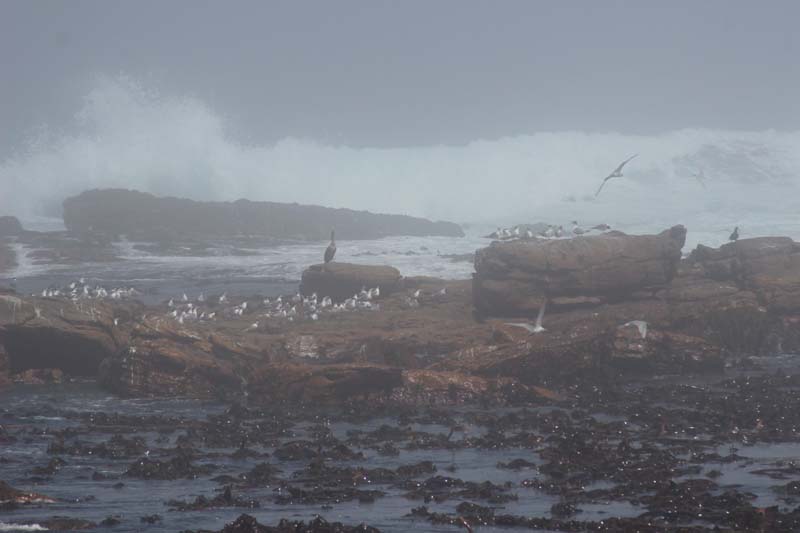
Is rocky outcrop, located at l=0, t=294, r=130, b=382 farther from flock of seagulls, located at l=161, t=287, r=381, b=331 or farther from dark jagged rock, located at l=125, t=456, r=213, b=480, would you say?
dark jagged rock, located at l=125, t=456, r=213, b=480

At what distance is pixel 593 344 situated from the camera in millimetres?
25391

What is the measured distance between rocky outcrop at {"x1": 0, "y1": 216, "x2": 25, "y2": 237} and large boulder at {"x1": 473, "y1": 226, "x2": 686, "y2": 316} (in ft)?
170

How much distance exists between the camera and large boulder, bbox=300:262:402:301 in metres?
38.3

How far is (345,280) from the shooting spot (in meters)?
38.9

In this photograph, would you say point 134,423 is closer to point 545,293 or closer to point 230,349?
point 230,349

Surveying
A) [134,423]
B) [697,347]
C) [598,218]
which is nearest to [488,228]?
[598,218]

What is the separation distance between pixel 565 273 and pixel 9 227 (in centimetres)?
5755

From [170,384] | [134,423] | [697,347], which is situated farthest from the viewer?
[697,347]

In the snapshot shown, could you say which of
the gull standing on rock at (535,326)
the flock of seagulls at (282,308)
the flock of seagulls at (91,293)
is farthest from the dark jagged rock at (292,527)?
the flock of seagulls at (91,293)

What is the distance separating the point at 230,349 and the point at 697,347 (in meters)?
12.7

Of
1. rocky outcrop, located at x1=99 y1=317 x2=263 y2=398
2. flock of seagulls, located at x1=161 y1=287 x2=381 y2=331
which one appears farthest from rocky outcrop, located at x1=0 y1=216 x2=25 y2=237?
rocky outcrop, located at x1=99 y1=317 x2=263 y2=398

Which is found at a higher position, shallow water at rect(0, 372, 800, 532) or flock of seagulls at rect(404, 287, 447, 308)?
flock of seagulls at rect(404, 287, 447, 308)

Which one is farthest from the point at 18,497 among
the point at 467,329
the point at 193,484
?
the point at 467,329

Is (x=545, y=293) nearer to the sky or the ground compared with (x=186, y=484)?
nearer to the sky
